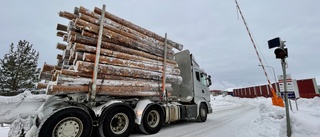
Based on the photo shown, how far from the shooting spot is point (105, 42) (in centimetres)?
570

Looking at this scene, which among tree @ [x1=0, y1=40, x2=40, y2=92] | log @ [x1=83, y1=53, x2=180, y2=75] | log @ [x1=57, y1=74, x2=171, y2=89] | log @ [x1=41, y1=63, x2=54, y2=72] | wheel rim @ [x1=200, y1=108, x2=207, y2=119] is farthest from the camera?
tree @ [x1=0, y1=40, x2=40, y2=92]

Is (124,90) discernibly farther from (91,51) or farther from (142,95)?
(91,51)

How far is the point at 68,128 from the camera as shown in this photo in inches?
159

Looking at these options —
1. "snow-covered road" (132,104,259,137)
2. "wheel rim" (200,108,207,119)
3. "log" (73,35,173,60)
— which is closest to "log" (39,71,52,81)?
"log" (73,35,173,60)

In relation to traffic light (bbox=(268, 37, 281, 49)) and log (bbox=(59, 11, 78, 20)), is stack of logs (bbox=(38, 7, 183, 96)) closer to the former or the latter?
log (bbox=(59, 11, 78, 20))

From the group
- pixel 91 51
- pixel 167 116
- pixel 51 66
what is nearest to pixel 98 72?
pixel 91 51

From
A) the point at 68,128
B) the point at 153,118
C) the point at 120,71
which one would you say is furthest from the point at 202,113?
the point at 68,128

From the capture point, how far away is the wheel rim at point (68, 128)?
12.9 feet

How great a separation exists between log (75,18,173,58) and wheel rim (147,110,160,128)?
103 inches

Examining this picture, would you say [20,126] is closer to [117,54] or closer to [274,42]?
[117,54]

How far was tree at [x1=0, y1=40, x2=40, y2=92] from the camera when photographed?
18.7 meters

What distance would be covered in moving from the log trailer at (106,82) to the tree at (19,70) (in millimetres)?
16935

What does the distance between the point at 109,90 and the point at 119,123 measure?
1.09 metres

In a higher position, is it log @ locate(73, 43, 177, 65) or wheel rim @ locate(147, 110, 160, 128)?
log @ locate(73, 43, 177, 65)
